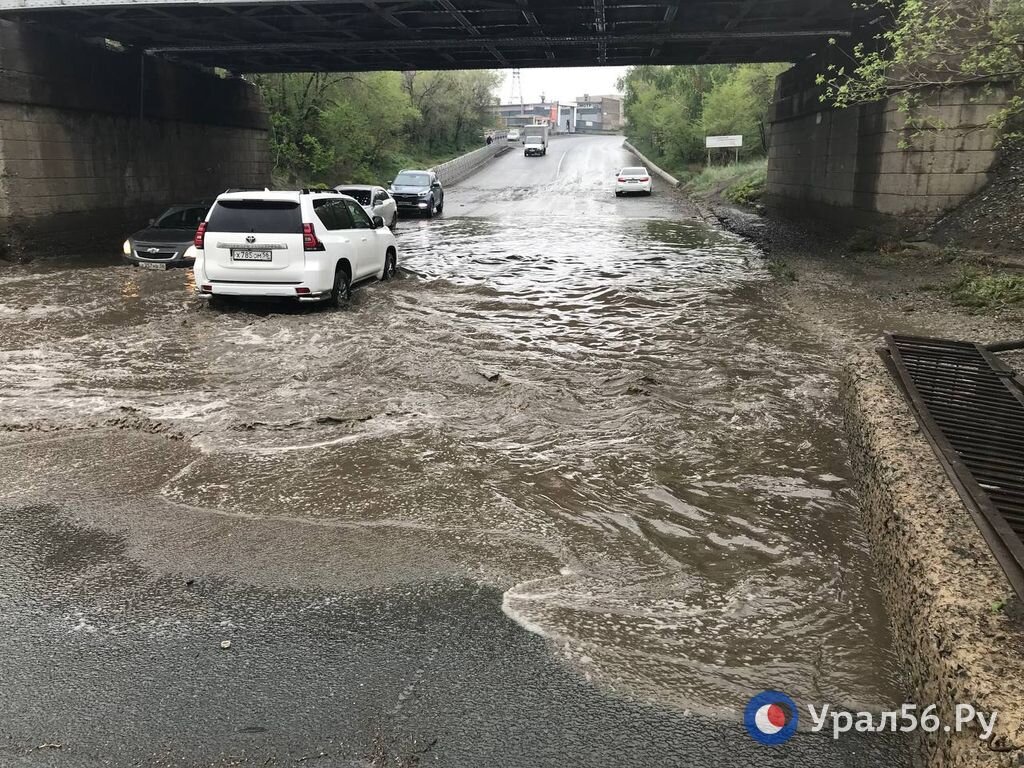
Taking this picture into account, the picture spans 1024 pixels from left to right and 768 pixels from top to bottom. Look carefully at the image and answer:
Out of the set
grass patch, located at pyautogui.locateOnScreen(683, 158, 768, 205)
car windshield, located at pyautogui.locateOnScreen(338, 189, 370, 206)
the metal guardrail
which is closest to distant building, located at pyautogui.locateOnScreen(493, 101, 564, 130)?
the metal guardrail

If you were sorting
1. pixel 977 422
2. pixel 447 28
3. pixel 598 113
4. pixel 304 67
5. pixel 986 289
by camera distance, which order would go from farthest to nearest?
1. pixel 598 113
2. pixel 304 67
3. pixel 447 28
4. pixel 986 289
5. pixel 977 422

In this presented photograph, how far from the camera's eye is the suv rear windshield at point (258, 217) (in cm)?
1072

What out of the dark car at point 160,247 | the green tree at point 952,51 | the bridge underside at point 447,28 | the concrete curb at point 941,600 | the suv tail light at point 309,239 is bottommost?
the concrete curb at point 941,600

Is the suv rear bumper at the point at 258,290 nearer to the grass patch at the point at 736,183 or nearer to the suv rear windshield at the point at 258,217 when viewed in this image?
the suv rear windshield at the point at 258,217

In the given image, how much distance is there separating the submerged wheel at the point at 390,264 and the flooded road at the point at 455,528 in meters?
4.07

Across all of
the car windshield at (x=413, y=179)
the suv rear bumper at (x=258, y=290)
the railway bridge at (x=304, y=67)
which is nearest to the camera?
the suv rear bumper at (x=258, y=290)

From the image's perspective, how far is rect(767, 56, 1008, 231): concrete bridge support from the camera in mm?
15180

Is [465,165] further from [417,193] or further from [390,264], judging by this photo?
[390,264]

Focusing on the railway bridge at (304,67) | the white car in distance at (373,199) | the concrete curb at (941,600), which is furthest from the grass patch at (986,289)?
the white car in distance at (373,199)

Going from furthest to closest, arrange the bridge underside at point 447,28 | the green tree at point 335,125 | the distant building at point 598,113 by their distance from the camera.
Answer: the distant building at point 598,113, the green tree at point 335,125, the bridge underside at point 447,28

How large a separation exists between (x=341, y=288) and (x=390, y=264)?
9.85 ft

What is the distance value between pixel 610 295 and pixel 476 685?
35.7 ft

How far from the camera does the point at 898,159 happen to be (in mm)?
16094

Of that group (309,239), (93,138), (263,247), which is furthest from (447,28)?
(263,247)
